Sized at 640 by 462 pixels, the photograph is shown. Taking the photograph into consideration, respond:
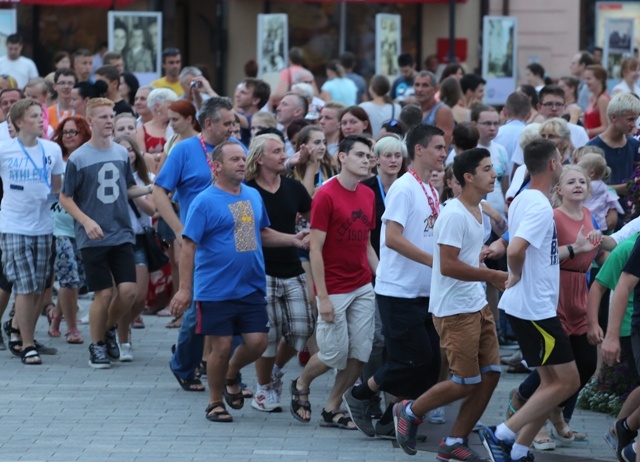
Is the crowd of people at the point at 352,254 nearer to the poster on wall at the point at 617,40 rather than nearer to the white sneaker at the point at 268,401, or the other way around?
the white sneaker at the point at 268,401

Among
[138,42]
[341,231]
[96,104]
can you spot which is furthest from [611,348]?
[138,42]

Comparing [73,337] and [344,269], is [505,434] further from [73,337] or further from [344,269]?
[73,337]

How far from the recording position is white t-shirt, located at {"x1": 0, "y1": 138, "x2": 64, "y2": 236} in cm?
1054

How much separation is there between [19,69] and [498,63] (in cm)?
638

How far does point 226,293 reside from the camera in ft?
28.0

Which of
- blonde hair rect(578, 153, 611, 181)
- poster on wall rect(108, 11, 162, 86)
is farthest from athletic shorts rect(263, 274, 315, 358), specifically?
poster on wall rect(108, 11, 162, 86)

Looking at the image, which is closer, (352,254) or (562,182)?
(562,182)

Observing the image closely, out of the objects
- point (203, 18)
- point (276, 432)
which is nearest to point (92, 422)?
point (276, 432)

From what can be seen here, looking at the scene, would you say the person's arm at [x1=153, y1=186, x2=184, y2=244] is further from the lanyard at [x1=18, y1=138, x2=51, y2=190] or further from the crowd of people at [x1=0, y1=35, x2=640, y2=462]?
the lanyard at [x1=18, y1=138, x2=51, y2=190]

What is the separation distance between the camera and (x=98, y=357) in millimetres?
10406

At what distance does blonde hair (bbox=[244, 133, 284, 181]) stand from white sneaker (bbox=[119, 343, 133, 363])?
231 cm

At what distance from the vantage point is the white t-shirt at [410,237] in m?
8.03

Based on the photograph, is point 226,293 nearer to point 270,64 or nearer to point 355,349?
point 355,349

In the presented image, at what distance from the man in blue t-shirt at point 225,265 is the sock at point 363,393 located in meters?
0.66
